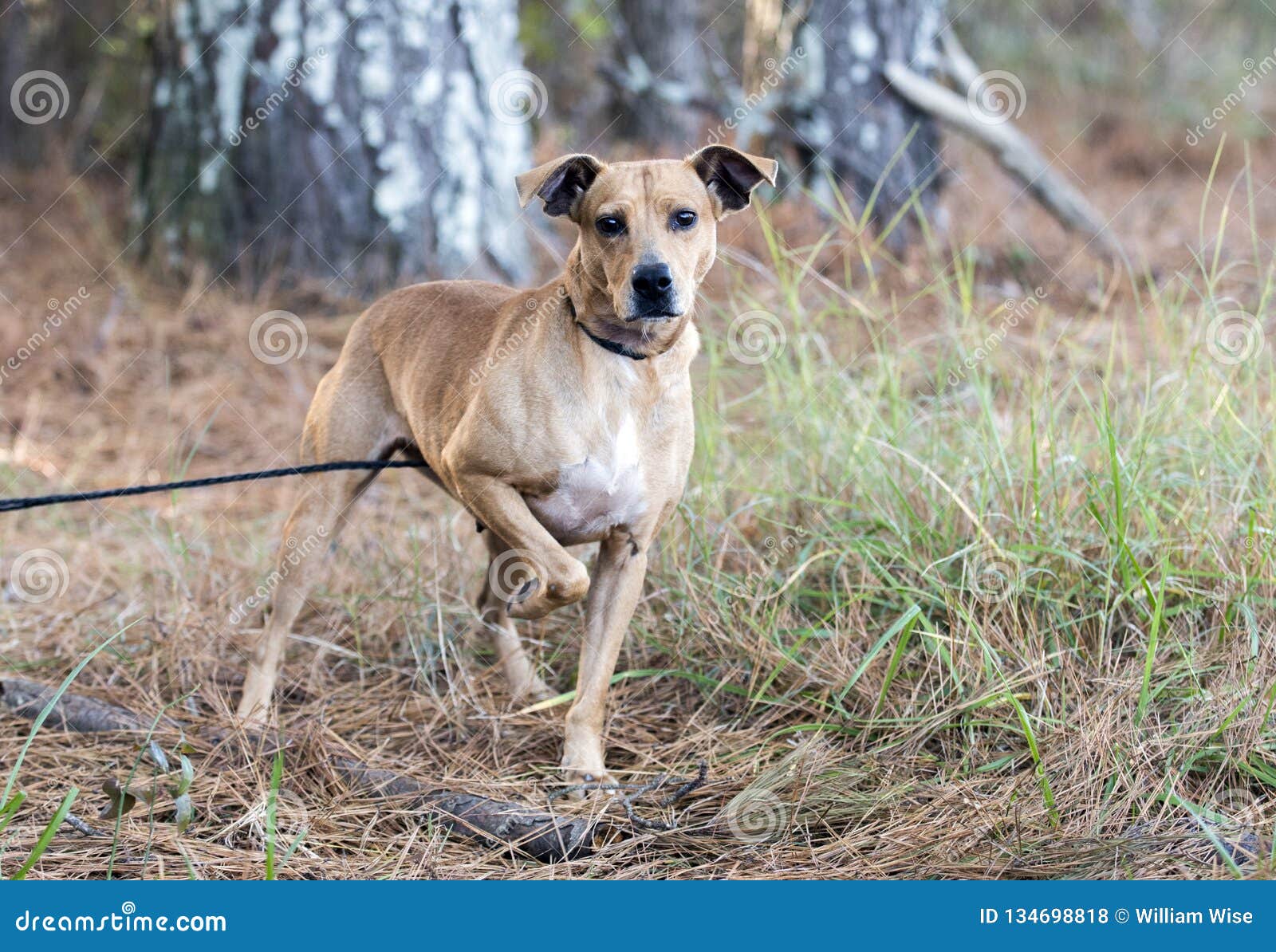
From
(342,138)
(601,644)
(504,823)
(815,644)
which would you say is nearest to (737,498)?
(815,644)

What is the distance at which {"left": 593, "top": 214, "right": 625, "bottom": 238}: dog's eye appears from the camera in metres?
2.92

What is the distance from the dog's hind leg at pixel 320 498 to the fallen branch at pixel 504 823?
2.45 feet

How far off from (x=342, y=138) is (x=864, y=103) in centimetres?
278

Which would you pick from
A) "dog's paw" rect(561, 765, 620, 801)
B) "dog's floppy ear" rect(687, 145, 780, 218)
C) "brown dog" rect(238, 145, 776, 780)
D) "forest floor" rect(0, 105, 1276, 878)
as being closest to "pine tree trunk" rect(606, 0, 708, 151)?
"forest floor" rect(0, 105, 1276, 878)

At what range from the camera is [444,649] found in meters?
3.60

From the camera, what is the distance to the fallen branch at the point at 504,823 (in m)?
2.74

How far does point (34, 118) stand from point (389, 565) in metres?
7.99

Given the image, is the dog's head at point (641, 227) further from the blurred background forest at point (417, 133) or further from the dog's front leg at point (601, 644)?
the blurred background forest at point (417, 133)

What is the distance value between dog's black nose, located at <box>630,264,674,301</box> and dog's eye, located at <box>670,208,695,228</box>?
7.4 inches

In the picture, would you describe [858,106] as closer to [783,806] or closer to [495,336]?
[495,336]

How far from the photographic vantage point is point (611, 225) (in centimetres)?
293

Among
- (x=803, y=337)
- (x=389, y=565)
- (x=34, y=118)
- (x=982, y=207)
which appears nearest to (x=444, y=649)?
(x=389, y=565)

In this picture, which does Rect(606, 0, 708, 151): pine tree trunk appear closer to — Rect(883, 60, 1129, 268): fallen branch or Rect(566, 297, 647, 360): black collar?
Rect(883, 60, 1129, 268): fallen branch

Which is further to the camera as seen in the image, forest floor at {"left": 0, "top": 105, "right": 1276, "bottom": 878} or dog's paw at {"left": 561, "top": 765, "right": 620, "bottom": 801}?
dog's paw at {"left": 561, "top": 765, "right": 620, "bottom": 801}
